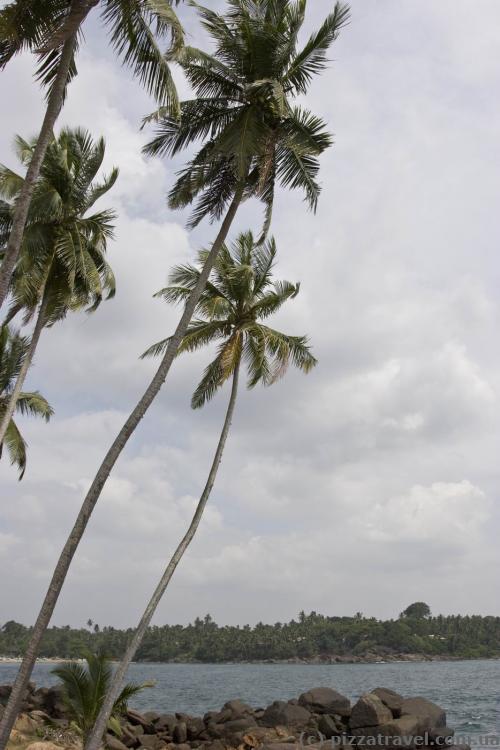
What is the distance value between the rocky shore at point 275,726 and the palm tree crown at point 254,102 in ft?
44.4

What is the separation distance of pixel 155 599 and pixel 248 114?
37.0 feet

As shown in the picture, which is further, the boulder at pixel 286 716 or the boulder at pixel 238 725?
the boulder at pixel 286 716

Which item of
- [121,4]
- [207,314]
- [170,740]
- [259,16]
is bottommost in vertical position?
[170,740]

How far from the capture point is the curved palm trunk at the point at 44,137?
423 inches

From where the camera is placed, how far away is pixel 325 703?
2133 cm

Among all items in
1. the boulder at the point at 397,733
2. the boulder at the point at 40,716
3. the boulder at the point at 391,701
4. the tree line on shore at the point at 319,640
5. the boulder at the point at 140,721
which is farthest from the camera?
the tree line on shore at the point at 319,640

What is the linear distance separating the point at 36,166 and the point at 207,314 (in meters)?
8.66

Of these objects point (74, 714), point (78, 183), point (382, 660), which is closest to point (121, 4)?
point (78, 183)

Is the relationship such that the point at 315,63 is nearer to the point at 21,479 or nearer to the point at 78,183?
the point at 78,183

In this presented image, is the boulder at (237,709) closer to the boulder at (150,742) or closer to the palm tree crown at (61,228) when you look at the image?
the boulder at (150,742)

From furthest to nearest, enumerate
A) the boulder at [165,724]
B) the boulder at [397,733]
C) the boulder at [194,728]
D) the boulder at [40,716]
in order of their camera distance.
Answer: the boulder at [165,724]
the boulder at [194,728]
the boulder at [40,716]
the boulder at [397,733]

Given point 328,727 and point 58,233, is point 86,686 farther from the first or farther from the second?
point 58,233

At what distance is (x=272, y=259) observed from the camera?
2036 cm

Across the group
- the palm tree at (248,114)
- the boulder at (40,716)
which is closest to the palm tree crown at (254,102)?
the palm tree at (248,114)
